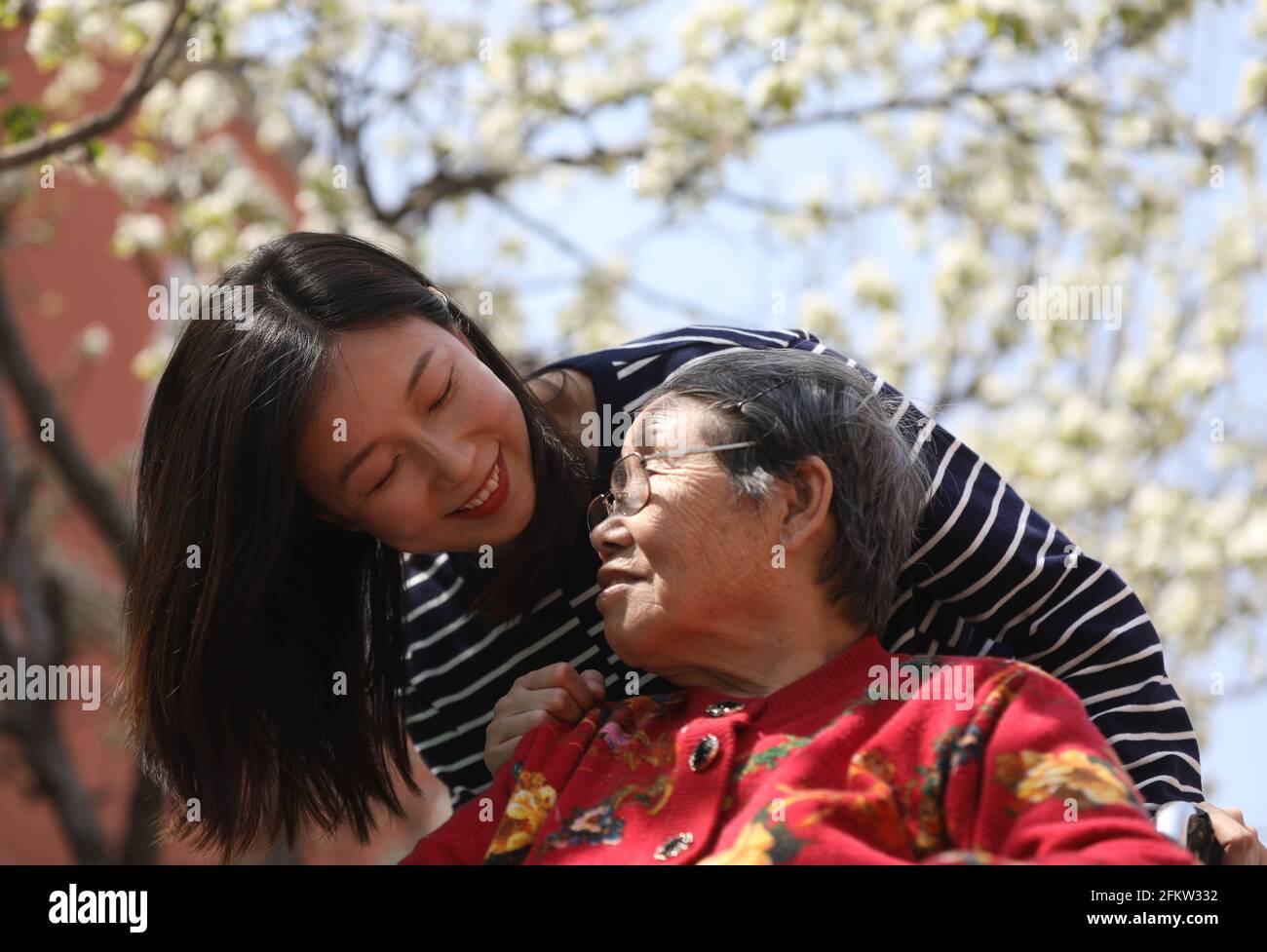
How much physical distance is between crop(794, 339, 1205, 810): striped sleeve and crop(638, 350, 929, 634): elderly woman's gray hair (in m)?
0.11

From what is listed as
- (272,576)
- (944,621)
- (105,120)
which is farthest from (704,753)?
(105,120)

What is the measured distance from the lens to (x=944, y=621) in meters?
2.57

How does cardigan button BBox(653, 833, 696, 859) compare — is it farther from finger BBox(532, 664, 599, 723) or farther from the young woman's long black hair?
the young woman's long black hair

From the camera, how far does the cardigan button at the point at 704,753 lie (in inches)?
83.0

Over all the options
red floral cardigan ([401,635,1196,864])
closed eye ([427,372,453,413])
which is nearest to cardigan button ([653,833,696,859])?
red floral cardigan ([401,635,1196,864])

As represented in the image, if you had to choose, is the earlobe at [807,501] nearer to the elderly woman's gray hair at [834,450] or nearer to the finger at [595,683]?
the elderly woman's gray hair at [834,450]

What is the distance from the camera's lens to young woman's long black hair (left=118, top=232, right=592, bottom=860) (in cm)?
255

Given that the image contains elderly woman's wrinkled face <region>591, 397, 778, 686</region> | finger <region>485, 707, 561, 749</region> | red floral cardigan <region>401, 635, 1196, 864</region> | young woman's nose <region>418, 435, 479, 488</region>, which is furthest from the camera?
young woman's nose <region>418, 435, 479, 488</region>

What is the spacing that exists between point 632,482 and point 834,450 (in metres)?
0.30

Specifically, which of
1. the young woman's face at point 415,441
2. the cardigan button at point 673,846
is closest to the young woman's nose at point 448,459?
the young woman's face at point 415,441

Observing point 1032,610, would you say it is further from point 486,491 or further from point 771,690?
point 486,491

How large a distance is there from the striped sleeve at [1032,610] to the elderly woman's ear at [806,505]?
0.82 ft

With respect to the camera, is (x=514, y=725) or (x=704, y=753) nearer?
(x=704, y=753)

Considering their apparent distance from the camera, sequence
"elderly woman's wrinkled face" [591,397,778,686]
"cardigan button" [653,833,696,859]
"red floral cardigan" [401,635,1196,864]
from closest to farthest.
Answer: "red floral cardigan" [401,635,1196,864] < "cardigan button" [653,833,696,859] < "elderly woman's wrinkled face" [591,397,778,686]
